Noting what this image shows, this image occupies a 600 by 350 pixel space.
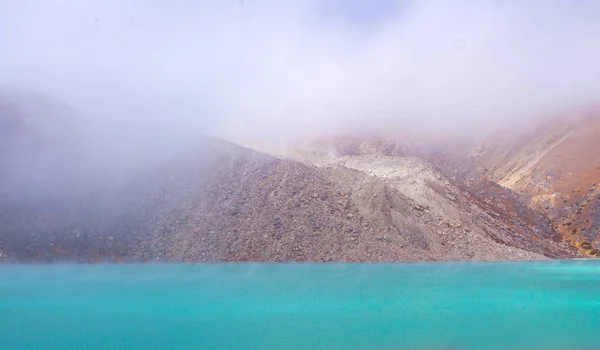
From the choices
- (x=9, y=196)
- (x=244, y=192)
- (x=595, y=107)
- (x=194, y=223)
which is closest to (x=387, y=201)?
(x=244, y=192)

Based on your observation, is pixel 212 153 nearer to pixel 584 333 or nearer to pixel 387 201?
pixel 387 201

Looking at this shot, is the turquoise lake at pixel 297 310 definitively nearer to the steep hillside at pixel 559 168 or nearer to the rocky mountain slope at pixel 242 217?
the rocky mountain slope at pixel 242 217

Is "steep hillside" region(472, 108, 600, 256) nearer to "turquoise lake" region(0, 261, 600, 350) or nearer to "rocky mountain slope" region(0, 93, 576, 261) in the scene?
"rocky mountain slope" region(0, 93, 576, 261)

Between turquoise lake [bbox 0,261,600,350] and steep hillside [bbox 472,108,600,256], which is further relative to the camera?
steep hillside [bbox 472,108,600,256]

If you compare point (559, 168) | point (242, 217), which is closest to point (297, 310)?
point (242, 217)

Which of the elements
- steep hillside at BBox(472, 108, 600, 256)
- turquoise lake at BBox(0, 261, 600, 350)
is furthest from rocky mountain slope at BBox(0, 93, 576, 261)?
steep hillside at BBox(472, 108, 600, 256)

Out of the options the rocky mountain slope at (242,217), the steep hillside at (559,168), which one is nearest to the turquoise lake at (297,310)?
the rocky mountain slope at (242,217)
